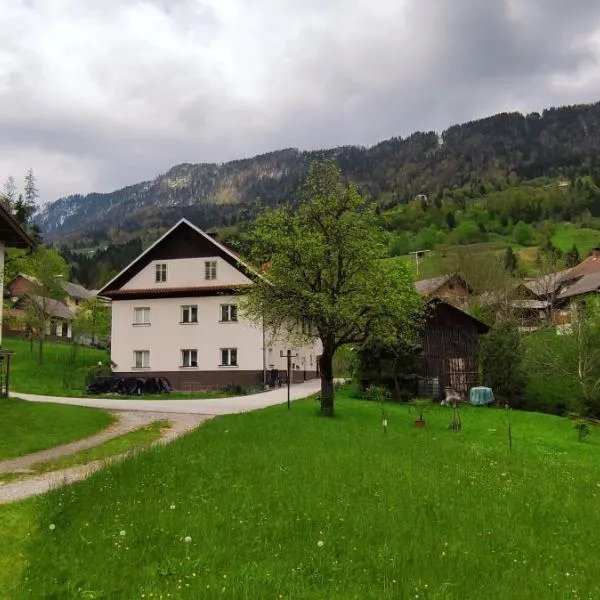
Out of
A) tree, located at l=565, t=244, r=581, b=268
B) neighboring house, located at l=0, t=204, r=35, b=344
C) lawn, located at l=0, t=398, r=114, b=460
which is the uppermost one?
tree, located at l=565, t=244, r=581, b=268

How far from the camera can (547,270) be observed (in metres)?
71.2

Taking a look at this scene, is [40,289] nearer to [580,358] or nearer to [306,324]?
[306,324]

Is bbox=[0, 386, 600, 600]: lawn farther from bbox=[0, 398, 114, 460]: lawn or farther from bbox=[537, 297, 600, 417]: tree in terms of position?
bbox=[537, 297, 600, 417]: tree

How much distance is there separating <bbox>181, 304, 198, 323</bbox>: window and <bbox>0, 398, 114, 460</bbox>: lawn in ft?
69.3

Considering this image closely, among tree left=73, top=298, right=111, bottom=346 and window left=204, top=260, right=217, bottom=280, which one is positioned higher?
window left=204, top=260, right=217, bottom=280

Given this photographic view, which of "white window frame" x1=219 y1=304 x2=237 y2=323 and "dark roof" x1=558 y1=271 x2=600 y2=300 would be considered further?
"dark roof" x1=558 y1=271 x2=600 y2=300

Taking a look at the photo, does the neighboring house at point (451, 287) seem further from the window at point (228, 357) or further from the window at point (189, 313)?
→ the window at point (189, 313)

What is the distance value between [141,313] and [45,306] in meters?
14.5

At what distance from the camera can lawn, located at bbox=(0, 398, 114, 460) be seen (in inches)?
722

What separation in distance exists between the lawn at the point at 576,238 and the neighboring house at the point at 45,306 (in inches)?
3856

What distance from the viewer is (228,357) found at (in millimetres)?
47188

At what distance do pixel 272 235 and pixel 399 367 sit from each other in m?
16.8

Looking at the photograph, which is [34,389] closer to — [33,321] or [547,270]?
[33,321]

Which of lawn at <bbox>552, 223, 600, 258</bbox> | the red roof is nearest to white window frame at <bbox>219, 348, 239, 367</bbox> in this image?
the red roof
